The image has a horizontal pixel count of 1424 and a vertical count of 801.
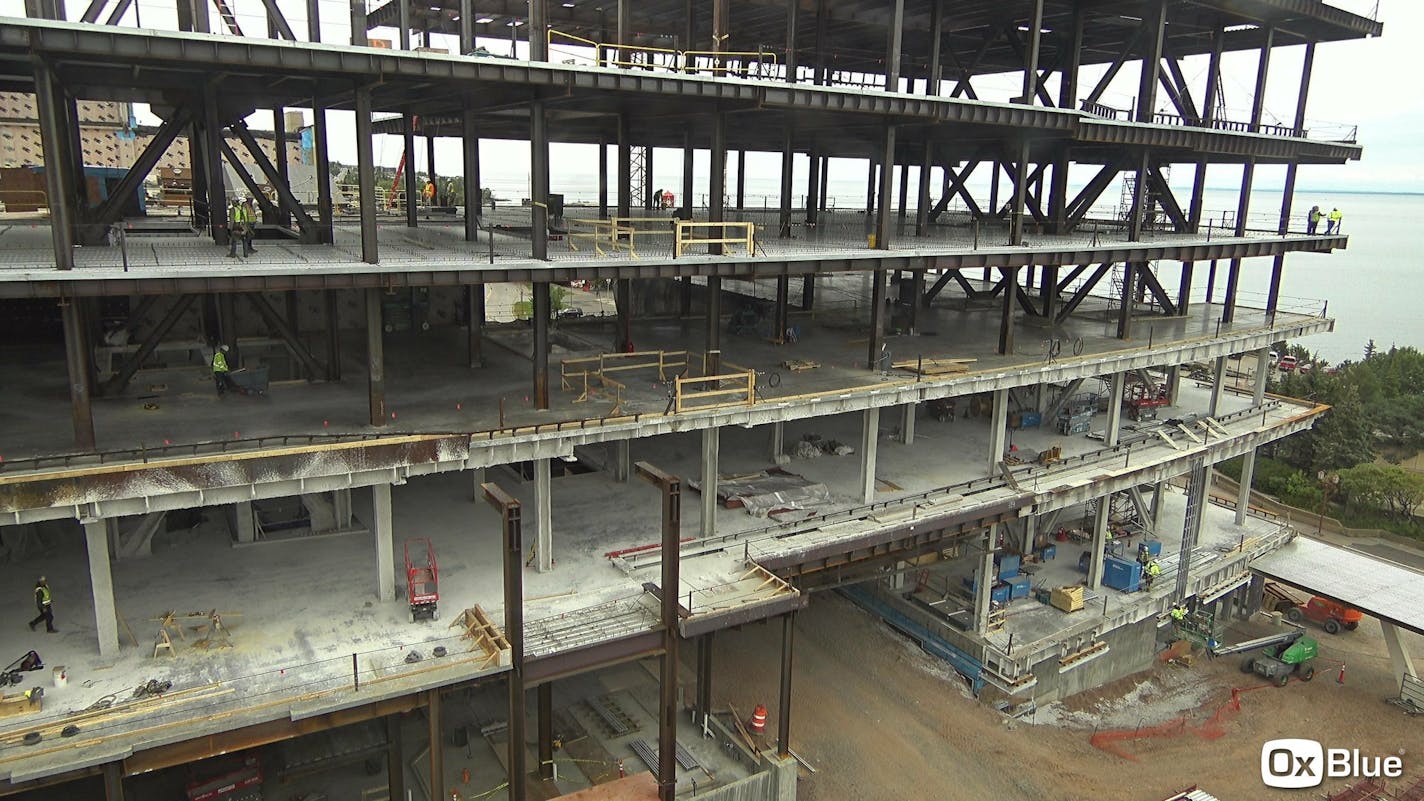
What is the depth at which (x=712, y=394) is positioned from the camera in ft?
94.1

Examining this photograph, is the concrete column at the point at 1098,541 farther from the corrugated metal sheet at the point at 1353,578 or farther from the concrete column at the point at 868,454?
the concrete column at the point at 868,454

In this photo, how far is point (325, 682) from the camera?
20.8 metres

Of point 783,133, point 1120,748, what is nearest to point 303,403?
point 783,133

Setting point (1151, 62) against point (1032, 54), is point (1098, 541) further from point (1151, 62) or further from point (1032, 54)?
point (1151, 62)

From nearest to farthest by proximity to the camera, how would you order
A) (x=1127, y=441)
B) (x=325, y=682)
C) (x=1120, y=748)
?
(x=325, y=682) → (x=1120, y=748) → (x=1127, y=441)

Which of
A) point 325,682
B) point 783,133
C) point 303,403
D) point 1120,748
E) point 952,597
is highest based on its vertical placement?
point 783,133

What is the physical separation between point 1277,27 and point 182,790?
180 ft

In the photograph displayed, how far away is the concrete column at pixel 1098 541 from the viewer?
3819 cm

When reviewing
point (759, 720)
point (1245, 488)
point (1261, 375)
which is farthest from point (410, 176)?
point (1245, 488)

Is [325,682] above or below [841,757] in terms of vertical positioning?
above

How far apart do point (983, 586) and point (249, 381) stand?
1063 inches

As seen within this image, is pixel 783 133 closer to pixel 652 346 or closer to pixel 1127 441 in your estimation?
pixel 652 346

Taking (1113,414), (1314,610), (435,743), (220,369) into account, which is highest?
(220,369)

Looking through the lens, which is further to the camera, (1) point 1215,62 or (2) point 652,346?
(1) point 1215,62
